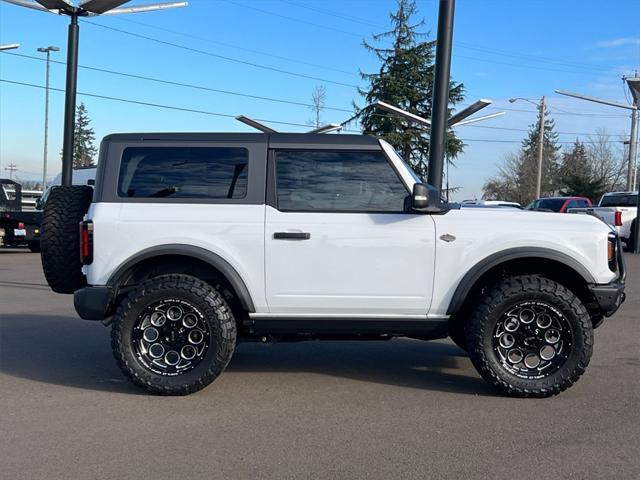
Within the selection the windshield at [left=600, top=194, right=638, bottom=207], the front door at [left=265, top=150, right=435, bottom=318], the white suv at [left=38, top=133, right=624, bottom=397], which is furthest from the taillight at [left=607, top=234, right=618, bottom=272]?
the windshield at [left=600, top=194, right=638, bottom=207]

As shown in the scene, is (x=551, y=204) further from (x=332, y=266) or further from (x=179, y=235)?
(x=179, y=235)

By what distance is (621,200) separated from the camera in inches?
1006

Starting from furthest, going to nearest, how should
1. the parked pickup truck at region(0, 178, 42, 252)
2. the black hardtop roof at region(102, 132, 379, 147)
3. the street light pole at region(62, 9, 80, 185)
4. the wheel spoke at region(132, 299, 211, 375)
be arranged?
the parked pickup truck at region(0, 178, 42, 252), the street light pole at region(62, 9, 80, 185), the black hardtop roof at region(102, 132, 379, 147), the wheel spoke at region(132, 299, 211, 375)

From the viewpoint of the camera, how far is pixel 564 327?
17.7ft

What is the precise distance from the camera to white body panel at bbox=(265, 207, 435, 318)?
539 cm

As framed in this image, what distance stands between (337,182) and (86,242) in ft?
6.93

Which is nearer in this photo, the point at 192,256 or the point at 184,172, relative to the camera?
the point at 192,256

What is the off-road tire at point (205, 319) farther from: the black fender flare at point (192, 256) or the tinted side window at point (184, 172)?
the tinted side window at point (184, 172)

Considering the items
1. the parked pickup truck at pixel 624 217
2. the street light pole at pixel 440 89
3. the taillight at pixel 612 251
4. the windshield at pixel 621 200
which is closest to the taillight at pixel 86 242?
the taillight at pixel 612 251

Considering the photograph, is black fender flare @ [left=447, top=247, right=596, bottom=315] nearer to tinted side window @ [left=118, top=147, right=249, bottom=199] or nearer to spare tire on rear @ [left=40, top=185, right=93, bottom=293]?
tinted side window @ [left=118, top=147, right=249, bottom=199]

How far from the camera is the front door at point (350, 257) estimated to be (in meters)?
5.39

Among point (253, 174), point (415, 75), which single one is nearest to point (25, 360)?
point (253, 174)

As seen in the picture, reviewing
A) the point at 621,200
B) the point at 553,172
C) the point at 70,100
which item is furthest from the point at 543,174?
the point at 70,100

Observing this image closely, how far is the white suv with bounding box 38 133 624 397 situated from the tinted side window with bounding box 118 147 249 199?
0.02 metres
